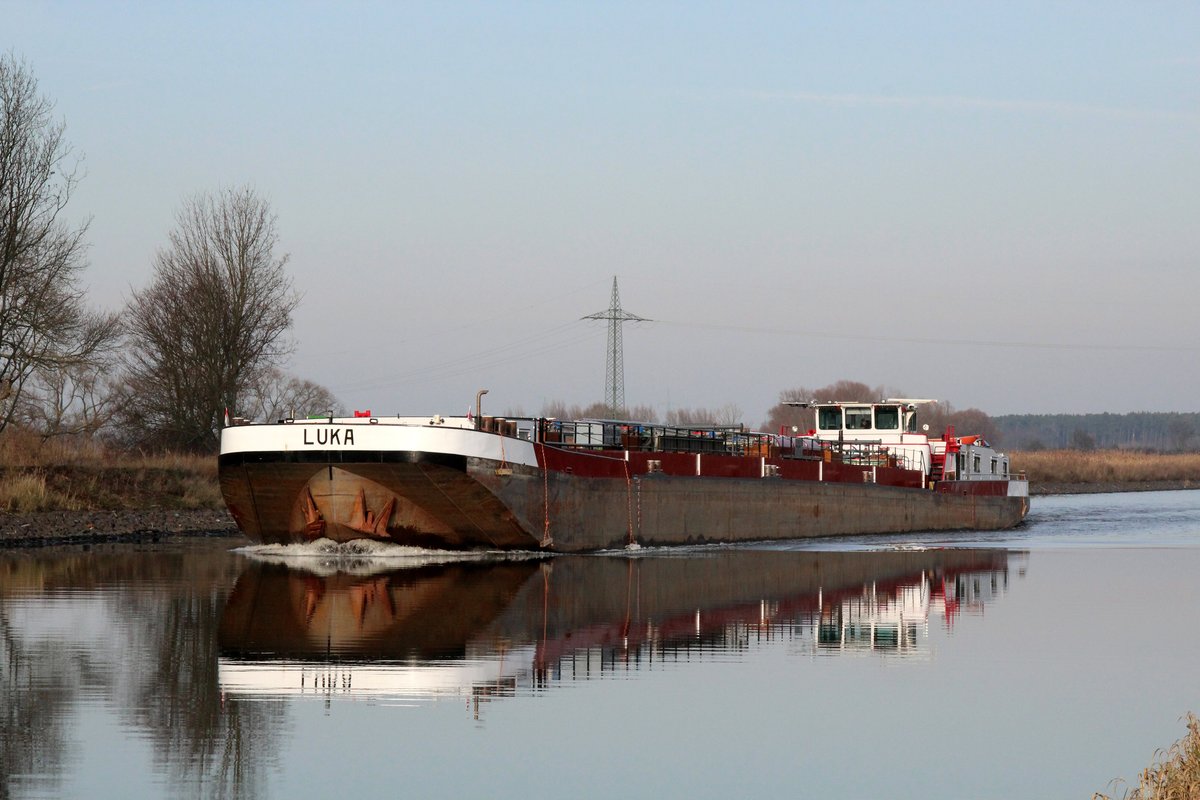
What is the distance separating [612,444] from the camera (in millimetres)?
36938

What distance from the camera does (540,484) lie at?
1248 inches

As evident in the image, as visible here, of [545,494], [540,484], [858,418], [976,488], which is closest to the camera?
[540,484]

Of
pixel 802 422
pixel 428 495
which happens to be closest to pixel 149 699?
pixel 428 495

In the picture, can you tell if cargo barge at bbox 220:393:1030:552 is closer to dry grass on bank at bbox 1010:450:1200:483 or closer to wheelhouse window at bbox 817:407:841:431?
wheelhouse window at bbox 817:407:841:431

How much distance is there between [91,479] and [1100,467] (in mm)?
81897

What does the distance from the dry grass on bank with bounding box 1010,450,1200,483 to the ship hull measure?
67299mm

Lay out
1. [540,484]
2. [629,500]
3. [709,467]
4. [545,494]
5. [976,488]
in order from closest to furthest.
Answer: [540,484] → [545,494] → [629,500] → [709,467] → [976,488]

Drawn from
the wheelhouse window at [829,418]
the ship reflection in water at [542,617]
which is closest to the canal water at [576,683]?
the ship reflection in water at [542,617]

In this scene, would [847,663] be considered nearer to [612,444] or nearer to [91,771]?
[91,771]

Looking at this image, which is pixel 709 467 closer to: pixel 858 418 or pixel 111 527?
pixel 858 418

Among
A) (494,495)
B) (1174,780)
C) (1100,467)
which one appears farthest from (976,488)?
(1100,467)

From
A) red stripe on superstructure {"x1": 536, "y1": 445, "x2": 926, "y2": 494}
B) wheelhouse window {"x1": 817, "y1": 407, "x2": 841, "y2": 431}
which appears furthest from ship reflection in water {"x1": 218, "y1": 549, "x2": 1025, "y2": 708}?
wheelhouse window {"x1": 817, "y1": 407, "x2": 841, "y2": 431}

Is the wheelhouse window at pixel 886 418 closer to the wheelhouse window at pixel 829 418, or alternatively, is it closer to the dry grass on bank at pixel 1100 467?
the wheelhouse window at pixel 829 418

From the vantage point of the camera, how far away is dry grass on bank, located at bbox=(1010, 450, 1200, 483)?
339 feet
